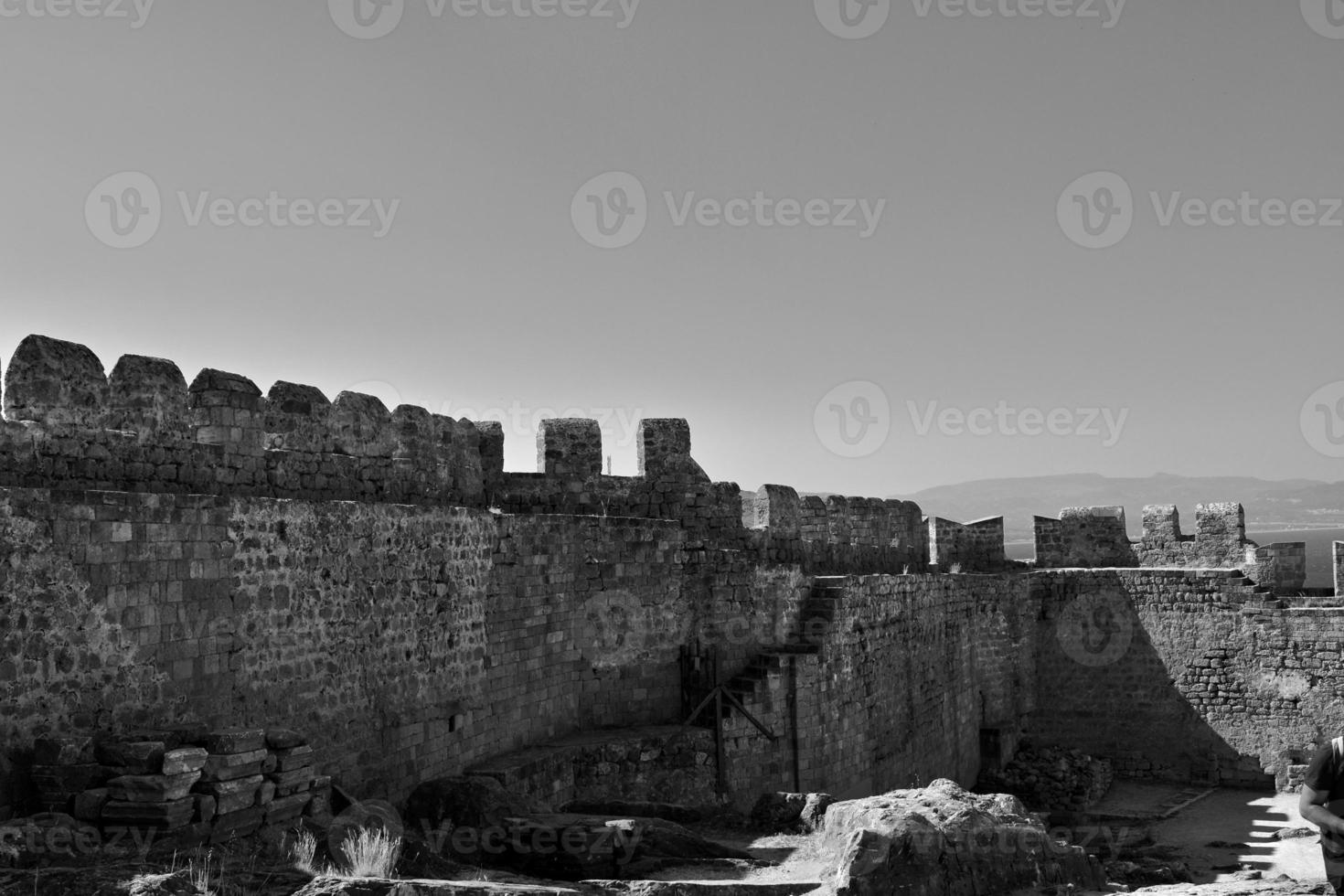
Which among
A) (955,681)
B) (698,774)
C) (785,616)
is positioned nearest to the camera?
(698,774)

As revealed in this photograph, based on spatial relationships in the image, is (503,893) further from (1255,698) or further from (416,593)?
(1255,698)

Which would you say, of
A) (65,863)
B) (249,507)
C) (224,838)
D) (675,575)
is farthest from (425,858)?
(675,575)

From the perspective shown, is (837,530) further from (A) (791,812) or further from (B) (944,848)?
(B) (944,848)

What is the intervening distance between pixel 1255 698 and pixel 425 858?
53.4ft

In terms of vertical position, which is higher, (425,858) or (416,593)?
(416,593)

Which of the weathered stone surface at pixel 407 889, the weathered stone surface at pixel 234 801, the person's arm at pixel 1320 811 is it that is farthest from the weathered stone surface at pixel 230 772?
the person's arm at pixel 1320 811

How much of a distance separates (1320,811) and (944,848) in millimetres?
3794

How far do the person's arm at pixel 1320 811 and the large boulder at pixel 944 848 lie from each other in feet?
10.7

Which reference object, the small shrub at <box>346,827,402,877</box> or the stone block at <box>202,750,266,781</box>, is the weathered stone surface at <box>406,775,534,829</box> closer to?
the small shrub at <box>346,827,402,877</box>

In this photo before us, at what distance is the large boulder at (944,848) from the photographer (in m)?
8.95

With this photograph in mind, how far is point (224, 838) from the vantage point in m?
7.61

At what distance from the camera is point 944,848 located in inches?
376

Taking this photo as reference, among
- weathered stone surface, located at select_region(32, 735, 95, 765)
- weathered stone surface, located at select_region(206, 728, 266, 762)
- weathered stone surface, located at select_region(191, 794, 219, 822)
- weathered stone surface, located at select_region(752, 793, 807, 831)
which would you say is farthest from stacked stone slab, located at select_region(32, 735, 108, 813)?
weathered stone surface, located at select_region(752, 793, 807, 831)

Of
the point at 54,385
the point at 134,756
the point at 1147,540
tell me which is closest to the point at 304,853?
the point at 134,756
